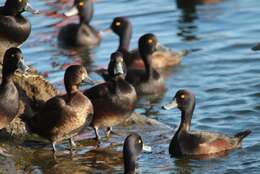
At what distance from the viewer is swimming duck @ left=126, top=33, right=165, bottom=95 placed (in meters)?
14.7

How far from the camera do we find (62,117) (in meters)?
→ 9.99

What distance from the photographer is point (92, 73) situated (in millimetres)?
15938

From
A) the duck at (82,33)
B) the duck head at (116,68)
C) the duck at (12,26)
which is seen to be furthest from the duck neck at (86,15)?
the duck head at (116,68)

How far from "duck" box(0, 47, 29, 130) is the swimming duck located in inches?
194

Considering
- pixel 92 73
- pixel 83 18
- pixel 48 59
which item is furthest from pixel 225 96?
pixel 83 18

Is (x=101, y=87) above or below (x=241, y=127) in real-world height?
above

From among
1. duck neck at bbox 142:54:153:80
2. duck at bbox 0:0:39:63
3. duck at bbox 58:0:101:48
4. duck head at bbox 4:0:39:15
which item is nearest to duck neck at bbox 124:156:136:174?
duck at bbox 0:0:39:63

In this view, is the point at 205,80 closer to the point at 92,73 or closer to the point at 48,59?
the point at 92,73

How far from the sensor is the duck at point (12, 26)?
11312 mm

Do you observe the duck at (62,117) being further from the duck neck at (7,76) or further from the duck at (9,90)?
the duck neck at (7,76)

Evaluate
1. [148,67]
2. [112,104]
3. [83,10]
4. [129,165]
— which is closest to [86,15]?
[83,10]

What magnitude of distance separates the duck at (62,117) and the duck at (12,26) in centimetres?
141

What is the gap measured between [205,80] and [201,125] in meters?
2.58

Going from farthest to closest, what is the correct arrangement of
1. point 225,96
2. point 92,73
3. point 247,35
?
point 247,35
point 92,73
point 225,96
